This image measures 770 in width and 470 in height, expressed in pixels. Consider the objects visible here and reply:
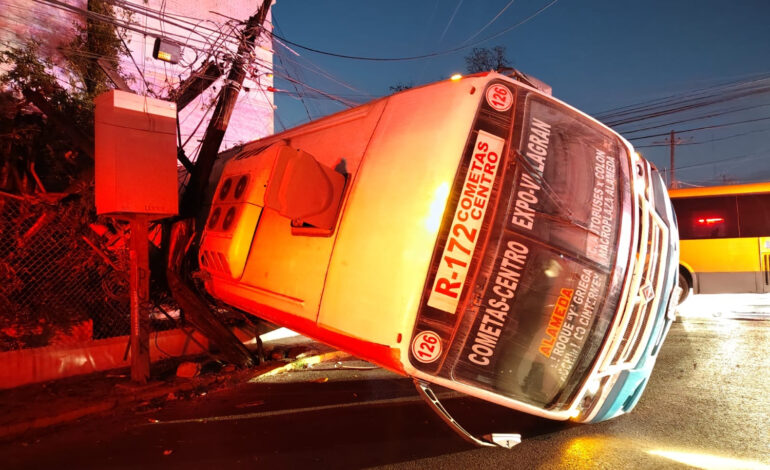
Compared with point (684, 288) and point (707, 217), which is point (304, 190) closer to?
point (684, 288)

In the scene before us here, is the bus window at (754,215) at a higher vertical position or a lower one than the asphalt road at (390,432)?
higher

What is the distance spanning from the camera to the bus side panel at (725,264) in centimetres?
1141

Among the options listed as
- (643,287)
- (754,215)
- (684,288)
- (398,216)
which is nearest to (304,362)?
(398,216)

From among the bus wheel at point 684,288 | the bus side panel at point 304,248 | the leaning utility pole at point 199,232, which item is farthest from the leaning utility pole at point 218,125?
the bus wheel at point 684,288

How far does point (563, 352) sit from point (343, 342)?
1.48 meters

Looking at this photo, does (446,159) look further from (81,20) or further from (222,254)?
(81,20)

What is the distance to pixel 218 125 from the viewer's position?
7.18 m

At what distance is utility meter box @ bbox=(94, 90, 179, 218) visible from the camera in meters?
5.54

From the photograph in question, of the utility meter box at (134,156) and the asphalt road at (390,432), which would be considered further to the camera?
the utility meter box at (134,156)

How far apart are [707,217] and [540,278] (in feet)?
36.6

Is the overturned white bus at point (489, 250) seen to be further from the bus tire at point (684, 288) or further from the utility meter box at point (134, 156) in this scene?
the bus tire at point (684, 288)

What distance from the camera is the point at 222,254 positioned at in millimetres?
4895

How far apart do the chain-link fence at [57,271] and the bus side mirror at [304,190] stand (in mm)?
3981

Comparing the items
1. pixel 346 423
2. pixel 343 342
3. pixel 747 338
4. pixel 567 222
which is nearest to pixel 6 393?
pixel 346 423
